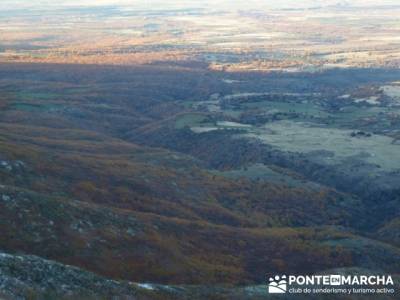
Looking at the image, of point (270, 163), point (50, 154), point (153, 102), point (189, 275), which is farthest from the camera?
point (153, 102)

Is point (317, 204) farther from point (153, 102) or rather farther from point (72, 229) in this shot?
point (153, 102)

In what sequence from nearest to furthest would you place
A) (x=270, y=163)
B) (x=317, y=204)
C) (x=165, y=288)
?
1. (x=165, y=288)
2. (x=317, y=204)
3. (x=270, y=163)

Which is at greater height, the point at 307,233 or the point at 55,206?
the point at 55,206

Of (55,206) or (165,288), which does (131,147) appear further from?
(165,288)

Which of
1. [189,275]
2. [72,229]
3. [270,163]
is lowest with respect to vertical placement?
[270,163]

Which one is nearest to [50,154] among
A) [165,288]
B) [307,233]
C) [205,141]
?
[307,233]

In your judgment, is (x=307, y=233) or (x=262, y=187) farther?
(x=262, y=187)
